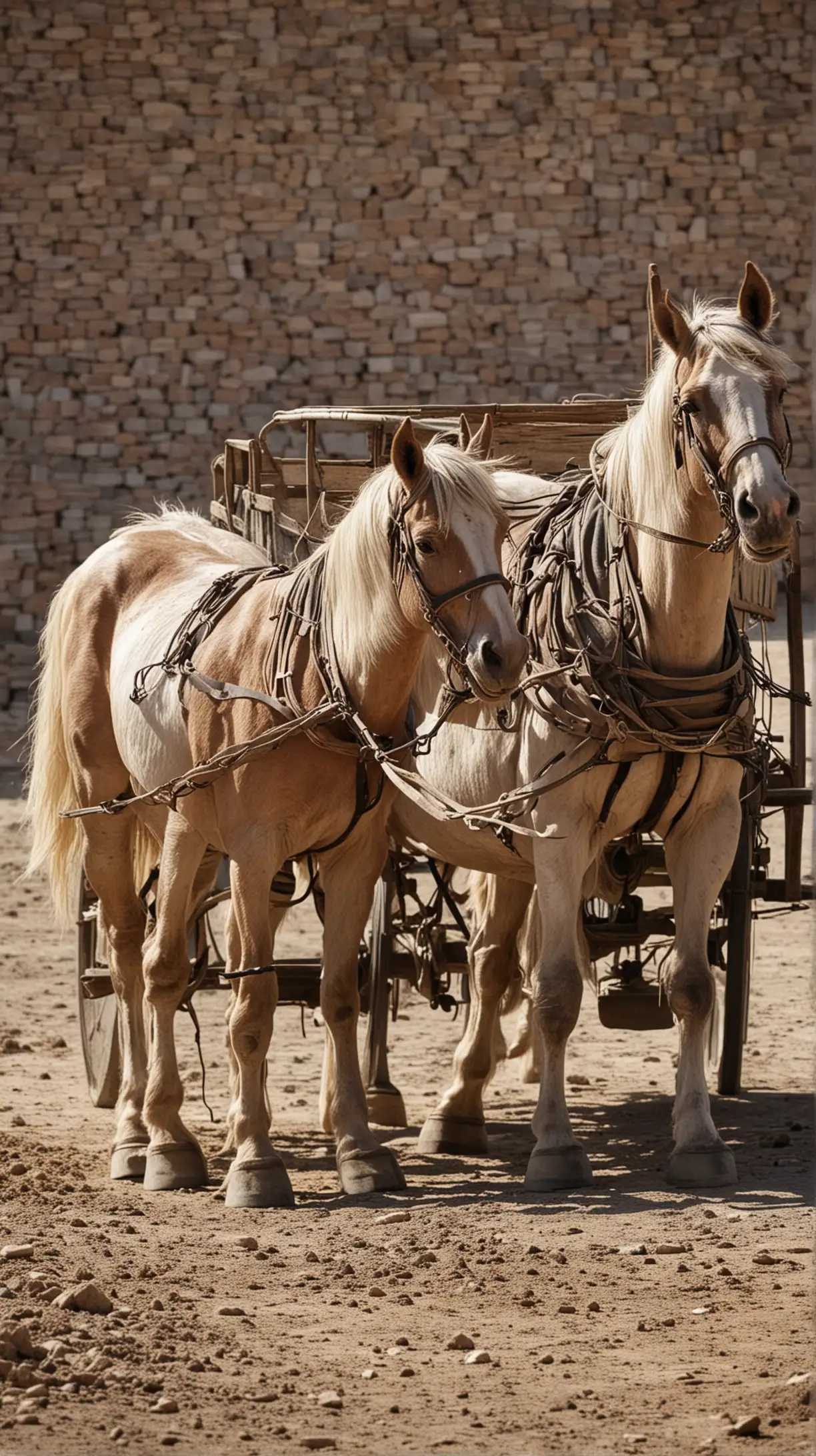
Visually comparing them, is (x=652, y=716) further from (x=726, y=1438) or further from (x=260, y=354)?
(x=260, y=354)

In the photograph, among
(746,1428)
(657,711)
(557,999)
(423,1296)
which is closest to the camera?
(746,1428)

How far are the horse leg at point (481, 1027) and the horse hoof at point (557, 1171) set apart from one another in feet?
2.87

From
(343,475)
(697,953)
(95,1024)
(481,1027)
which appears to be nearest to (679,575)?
(697,953)

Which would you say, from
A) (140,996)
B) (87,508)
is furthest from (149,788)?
(87,508)

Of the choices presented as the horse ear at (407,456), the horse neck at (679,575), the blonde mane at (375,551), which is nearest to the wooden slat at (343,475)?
the blonde mane at (375,551)

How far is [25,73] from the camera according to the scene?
2062 cm

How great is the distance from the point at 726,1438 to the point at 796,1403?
0.66 ft

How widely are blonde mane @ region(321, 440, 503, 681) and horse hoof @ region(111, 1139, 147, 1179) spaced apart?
68.6 inches

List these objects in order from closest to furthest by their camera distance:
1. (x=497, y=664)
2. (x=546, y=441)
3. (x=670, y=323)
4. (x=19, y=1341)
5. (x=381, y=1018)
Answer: (x=19, y=1341) < (x=497, y=664) < (x=670, y=323) < (x=381, y=1018) < (x=546, y=441)

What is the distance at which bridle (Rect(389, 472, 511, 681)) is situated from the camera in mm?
5281

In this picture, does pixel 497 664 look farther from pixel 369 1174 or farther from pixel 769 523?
pixel 369 1174

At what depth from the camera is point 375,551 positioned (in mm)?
5609

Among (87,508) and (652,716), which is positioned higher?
(87,508)

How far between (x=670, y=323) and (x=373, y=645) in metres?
1.17
